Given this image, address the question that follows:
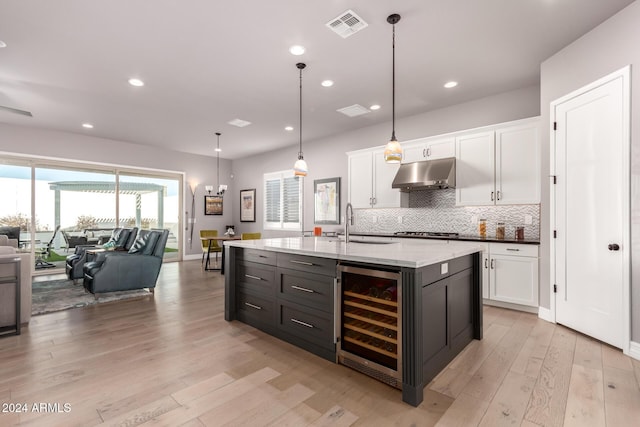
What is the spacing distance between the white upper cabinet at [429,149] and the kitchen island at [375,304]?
2.22 metres

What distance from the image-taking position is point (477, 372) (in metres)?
2.29

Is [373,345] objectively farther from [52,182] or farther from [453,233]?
[52,182]

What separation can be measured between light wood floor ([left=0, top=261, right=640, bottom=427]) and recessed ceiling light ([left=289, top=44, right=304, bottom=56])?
2.88m

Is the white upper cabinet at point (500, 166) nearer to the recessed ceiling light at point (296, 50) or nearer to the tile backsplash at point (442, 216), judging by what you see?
the tile backsplash at point (442, 216)

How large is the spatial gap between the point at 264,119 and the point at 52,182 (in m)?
4.65

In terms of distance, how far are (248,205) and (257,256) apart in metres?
5.73

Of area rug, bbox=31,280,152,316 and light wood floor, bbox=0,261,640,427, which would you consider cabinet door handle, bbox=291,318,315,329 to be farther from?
area rug, bbox=31,280,152,316

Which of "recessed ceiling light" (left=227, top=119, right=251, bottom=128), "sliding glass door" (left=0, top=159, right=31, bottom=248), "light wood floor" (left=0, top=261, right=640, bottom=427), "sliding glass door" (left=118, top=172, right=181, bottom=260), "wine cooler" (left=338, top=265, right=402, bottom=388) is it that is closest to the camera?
"light wood floor" (left=0, top=261, right=640, bottom=427)

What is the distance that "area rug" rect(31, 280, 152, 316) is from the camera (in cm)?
392

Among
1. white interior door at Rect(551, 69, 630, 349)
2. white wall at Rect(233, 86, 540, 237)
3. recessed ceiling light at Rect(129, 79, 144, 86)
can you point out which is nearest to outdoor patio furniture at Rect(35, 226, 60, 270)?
white wall at Rect(233, 86, 540, 237)

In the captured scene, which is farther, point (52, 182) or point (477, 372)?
point (52, 182)

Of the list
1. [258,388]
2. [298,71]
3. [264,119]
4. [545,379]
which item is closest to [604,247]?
[545,379]

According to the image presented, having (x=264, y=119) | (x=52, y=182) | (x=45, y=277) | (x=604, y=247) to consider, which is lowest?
(x=45, y=277)

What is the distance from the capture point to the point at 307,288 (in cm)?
261
